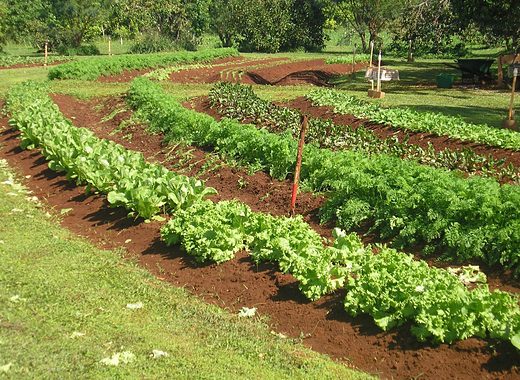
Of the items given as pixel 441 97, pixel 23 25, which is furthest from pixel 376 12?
pixel 23 25

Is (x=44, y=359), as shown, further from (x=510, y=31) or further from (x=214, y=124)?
(x=510, y=31)

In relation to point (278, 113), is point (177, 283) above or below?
below

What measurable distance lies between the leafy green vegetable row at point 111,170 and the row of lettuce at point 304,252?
0.6 inches

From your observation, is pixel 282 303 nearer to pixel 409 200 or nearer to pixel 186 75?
pixel 409 200

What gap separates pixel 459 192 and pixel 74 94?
60.0ft

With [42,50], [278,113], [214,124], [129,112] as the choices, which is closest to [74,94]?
[129,112]

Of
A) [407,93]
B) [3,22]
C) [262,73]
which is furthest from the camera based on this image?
[3,22]

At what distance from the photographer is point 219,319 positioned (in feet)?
19.8

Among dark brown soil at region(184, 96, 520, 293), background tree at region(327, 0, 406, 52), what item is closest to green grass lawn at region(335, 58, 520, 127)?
dark brown soil at region(184, 96, 520, 293)

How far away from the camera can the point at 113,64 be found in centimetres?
3244

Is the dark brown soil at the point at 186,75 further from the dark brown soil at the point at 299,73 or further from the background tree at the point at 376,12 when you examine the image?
the background tree at the point at 376,12

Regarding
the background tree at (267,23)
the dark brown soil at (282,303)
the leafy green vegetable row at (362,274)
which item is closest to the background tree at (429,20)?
the dark brown soil at (282,303)

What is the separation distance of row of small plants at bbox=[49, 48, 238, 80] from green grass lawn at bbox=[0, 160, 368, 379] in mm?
22901

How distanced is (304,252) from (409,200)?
2.06 meters
